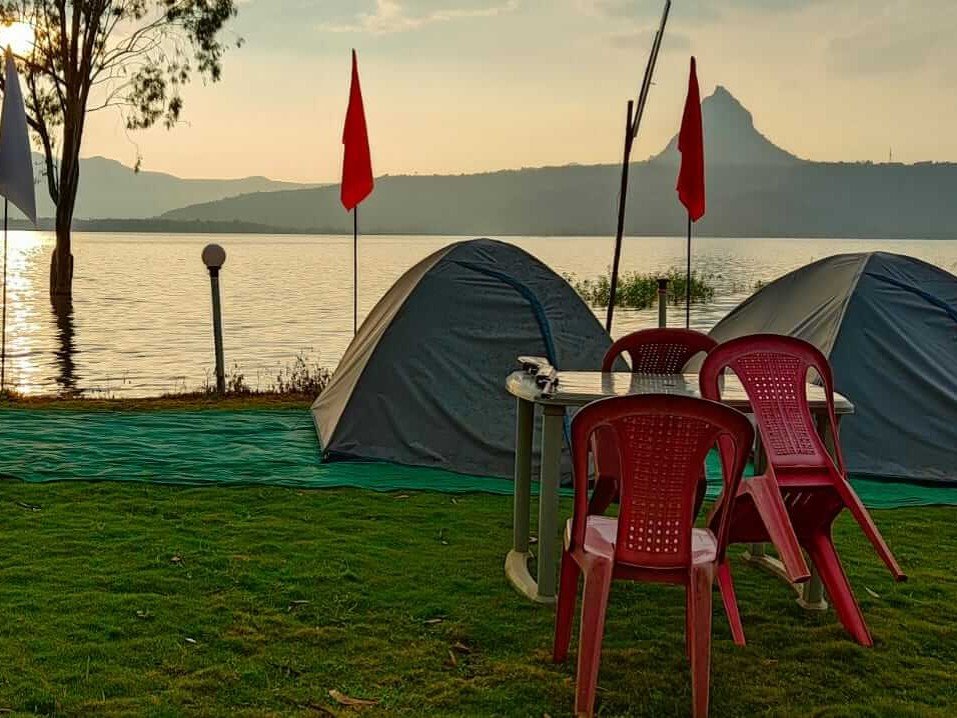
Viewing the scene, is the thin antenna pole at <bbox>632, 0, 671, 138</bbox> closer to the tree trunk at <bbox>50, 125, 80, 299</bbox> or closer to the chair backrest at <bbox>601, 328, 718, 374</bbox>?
the chair backrest at <bbox>601, 328, 718, 374</bbox>

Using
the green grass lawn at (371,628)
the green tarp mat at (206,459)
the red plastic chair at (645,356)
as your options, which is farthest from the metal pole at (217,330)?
the red plastic chair at (645,356)

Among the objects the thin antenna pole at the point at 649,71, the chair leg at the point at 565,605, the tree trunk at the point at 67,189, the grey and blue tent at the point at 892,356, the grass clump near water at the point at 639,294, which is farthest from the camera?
the grass clump near water at the point at 639,294

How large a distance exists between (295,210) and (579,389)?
160707 millimetres

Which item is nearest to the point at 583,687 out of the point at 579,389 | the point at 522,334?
the point at 579,389

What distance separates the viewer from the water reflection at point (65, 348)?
15.5 metres

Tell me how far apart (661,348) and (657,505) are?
203 centimetres

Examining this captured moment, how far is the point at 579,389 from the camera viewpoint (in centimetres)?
475

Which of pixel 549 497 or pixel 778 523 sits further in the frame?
pixel 549 497

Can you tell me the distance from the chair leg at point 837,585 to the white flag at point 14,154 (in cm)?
809

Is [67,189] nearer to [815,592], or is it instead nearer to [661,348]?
[661,348]

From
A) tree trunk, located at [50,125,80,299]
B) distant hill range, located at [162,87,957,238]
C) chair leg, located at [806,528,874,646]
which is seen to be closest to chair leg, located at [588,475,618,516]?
chair leg, located at [806,528,874,646]

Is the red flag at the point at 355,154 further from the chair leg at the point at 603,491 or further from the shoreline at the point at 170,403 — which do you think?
the chair leg at the point at 603,491

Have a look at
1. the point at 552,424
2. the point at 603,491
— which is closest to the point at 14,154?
the point at 603,491

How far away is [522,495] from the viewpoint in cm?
544
